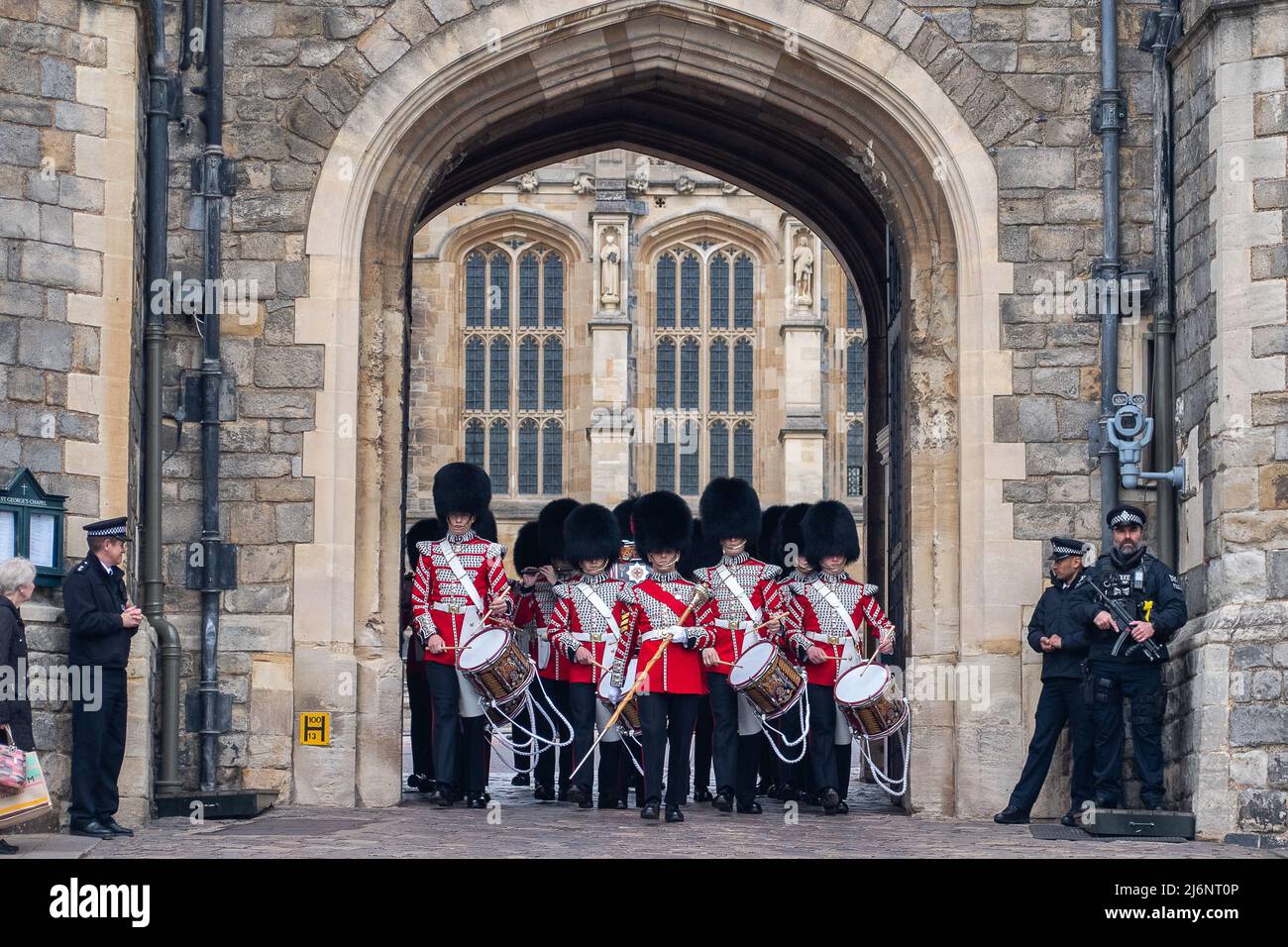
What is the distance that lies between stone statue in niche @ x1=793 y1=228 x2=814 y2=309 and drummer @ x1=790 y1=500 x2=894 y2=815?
71.0 ft

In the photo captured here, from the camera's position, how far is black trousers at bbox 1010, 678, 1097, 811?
11992 mm

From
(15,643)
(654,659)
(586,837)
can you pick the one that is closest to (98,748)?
(15,643)

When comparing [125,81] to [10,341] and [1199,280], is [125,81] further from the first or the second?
[1199,280]

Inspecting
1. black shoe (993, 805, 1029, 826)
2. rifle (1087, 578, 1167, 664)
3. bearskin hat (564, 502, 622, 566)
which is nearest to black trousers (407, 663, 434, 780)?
bearskin hat (564, 502, 622, 566)

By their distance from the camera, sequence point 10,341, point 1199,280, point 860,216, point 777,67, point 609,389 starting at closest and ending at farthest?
point 10,341, point 1199,280, point 777,67, point 860,216, point 609,389

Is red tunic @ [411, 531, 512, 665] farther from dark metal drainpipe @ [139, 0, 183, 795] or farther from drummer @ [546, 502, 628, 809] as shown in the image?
dark metal drainpipe @ [139, 0, 183, 795]

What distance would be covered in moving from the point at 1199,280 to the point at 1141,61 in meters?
1.39

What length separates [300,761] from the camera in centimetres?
1241

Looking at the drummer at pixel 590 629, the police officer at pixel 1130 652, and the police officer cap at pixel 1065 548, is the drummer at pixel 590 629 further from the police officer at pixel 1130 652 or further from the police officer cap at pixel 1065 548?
the police officer at pixel 1130 652

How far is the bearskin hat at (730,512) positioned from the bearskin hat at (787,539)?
717 mm

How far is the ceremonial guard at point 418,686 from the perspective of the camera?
44.5ft

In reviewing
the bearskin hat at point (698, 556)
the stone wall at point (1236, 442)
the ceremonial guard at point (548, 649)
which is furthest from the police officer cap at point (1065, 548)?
the ceremonial guard at point (548, 649)

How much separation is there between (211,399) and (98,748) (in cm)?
234

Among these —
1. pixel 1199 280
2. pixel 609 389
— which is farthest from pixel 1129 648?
pixel 609 389
